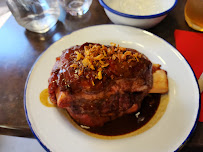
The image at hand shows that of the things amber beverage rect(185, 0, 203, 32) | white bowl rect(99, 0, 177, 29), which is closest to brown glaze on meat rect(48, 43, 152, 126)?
white bowl rect(99, 0, 177, 29)

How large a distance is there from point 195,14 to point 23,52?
1.90 m

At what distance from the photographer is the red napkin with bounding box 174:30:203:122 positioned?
1666 mm

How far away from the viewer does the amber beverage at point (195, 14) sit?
1.79m

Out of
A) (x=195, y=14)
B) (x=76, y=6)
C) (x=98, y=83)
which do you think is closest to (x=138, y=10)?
(x=195, y=14)

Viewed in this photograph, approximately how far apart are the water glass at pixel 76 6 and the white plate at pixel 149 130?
76cm

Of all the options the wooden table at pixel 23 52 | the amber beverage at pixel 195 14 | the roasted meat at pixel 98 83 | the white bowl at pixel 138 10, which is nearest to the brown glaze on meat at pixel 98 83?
the roasted meat at pixel 98 83

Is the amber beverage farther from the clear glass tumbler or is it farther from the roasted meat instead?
A: the clear glass tumbler

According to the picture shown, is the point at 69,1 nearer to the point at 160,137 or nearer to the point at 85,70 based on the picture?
the point at 85,70

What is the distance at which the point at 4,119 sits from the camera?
4.61 feet

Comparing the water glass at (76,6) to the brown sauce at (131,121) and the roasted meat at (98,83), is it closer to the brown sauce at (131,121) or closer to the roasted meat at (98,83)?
the roasted meat at (98,83)

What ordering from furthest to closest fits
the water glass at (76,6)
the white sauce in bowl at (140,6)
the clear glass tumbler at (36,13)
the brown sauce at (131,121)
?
the water glass at (76,6) → the clear glass tumbler at (36,13) → the white sauce in bowl at (140,6) → the brown sauce at (131,121)

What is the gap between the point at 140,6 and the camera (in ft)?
6.52

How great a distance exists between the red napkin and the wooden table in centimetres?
9

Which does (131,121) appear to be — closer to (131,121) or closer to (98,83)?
(131,121)
